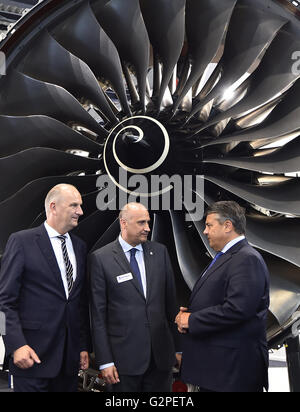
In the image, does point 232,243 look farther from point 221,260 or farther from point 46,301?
point 46,301

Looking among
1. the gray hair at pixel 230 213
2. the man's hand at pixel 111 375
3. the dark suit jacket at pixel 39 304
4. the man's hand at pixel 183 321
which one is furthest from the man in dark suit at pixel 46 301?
the gray hair at pixel 230 213

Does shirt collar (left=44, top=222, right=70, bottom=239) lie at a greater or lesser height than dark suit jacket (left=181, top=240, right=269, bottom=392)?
greater

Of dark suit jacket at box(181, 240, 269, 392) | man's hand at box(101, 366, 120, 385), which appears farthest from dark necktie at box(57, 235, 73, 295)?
dark suit jacket at box(181, 240, 269, 392)

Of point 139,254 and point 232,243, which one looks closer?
point 232,243

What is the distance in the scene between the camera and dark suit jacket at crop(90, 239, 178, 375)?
1.65m

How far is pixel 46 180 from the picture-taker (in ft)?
5.96

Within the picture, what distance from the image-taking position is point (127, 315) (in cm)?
168

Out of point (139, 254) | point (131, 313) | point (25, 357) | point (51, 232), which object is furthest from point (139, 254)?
point (25, 357)

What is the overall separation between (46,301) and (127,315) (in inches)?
10.8

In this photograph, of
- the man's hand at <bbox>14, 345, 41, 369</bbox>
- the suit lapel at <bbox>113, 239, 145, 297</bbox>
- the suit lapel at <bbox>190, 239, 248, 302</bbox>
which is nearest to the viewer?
the man's hand at <bbox>14, 345, 41, 369</bbox>

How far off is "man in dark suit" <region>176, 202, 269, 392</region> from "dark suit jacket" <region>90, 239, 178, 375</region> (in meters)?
0.12

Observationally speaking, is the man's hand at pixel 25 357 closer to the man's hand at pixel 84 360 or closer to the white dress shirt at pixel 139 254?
the man's hand at pixel 84 360

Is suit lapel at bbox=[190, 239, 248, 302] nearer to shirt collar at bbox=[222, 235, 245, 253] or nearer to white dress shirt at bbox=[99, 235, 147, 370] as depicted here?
shirt collar at bbox=[222, 235, 245, 253]
